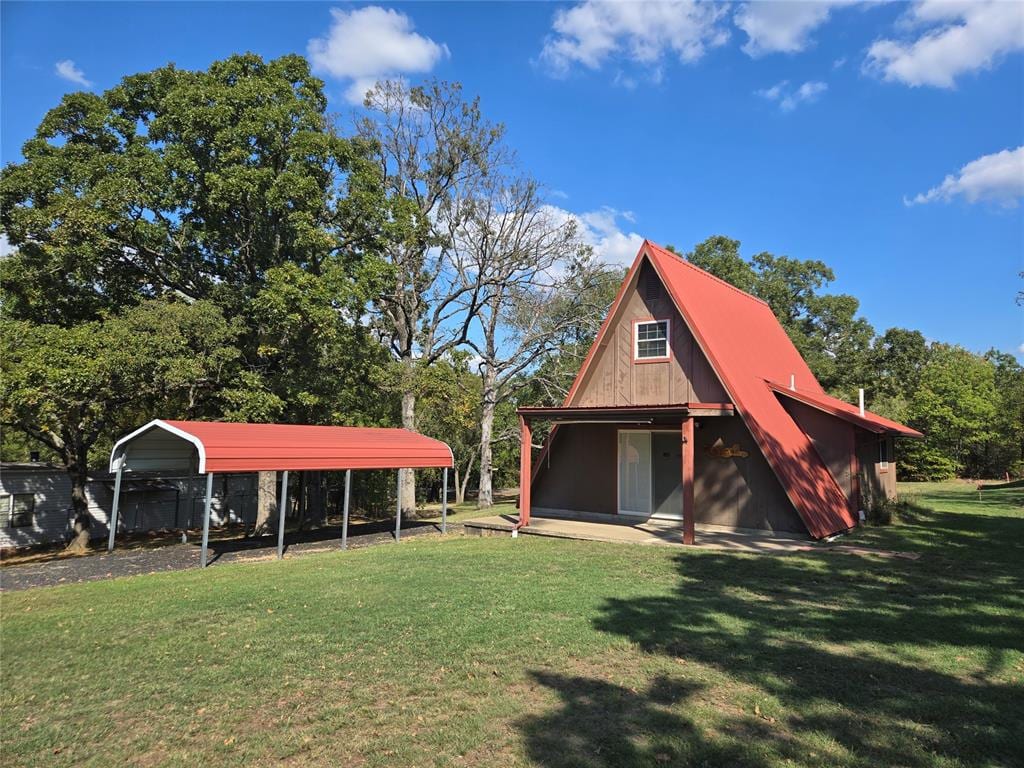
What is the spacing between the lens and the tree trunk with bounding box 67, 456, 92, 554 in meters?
16.6

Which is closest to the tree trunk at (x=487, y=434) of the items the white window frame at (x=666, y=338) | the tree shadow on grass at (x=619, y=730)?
the white window frame at (x=666, y=338)

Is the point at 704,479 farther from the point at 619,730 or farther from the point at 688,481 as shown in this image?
the point at 619,730

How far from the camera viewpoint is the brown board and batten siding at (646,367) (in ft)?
47.0

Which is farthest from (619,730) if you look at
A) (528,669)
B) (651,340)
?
(651,340)

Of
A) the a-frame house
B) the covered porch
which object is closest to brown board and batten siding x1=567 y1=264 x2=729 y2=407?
the a-frame house

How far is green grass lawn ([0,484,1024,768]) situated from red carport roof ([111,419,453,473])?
2.37 meters

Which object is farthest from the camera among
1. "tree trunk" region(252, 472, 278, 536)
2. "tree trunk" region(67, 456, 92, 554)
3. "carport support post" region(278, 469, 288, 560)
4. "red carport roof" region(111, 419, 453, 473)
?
"tree trunk" region(252, 472, 278, 536)

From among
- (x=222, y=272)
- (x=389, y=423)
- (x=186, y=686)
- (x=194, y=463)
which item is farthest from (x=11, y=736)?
(x=389, y=423)

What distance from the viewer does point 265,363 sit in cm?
1786

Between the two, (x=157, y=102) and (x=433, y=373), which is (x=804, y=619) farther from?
(x=157, y=102)

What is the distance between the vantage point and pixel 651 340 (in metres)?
15.2

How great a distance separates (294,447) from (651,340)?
8.76 meters

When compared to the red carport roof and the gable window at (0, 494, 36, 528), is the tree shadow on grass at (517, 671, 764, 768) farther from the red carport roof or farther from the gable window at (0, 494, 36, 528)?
the gable window at (0, 494, 36, 528)

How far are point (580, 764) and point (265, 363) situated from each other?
1643 centimetres
